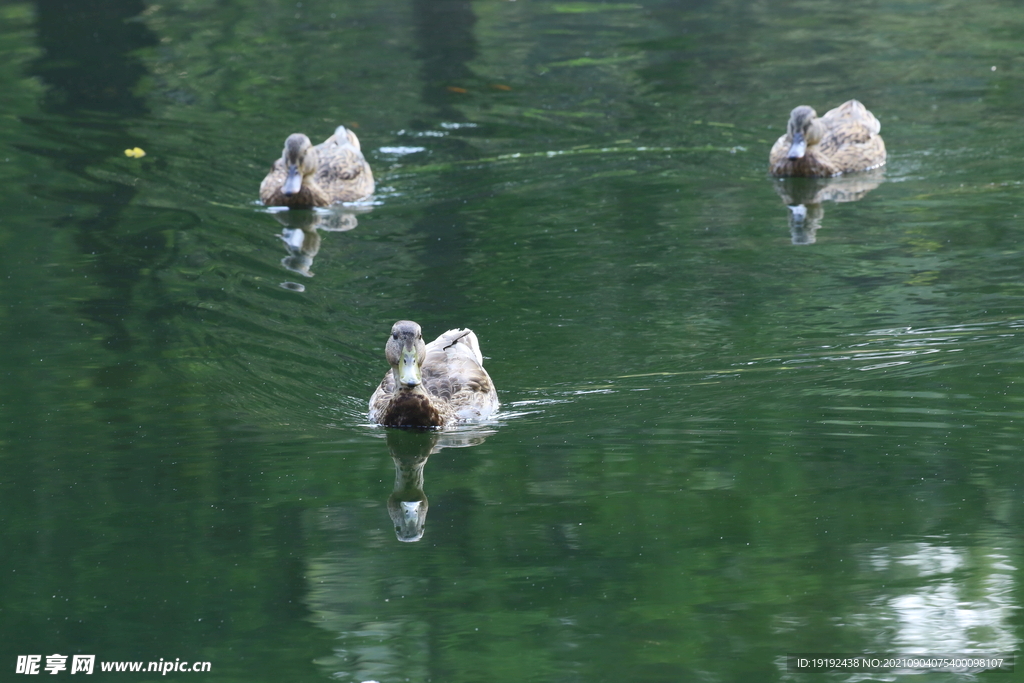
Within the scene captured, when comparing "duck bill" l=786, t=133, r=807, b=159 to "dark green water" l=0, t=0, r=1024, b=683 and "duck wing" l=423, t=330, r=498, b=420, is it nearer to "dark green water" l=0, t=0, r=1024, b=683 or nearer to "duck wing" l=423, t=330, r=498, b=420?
"dark green water" l=0, t=0, r=1024, b=683

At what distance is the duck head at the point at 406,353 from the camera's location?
354 inches

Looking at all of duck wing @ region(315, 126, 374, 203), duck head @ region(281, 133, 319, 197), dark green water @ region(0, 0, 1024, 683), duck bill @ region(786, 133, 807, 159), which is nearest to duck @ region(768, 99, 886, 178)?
duck bill @ region(786, 133, 807, 159)

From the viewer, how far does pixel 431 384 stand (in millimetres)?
9734

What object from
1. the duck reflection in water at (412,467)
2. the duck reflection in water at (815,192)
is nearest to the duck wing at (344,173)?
the duck reflection in water at (815,192)

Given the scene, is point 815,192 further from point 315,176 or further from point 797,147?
point 315,176

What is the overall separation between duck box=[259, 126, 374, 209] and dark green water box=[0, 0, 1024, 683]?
1.16 ft

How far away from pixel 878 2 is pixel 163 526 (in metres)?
18.2

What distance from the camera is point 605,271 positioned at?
12.3 m

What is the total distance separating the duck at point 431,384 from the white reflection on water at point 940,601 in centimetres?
309

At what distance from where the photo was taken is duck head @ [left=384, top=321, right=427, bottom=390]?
29.5 ft

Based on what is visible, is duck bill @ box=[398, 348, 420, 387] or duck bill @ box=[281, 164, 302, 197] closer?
duck bill @ box=[398, 348, 420, 387]

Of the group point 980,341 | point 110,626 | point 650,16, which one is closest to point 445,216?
point 980,341

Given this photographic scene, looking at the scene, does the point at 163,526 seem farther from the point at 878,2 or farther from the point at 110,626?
the point at 878,2

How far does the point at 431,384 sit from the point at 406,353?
70cm
